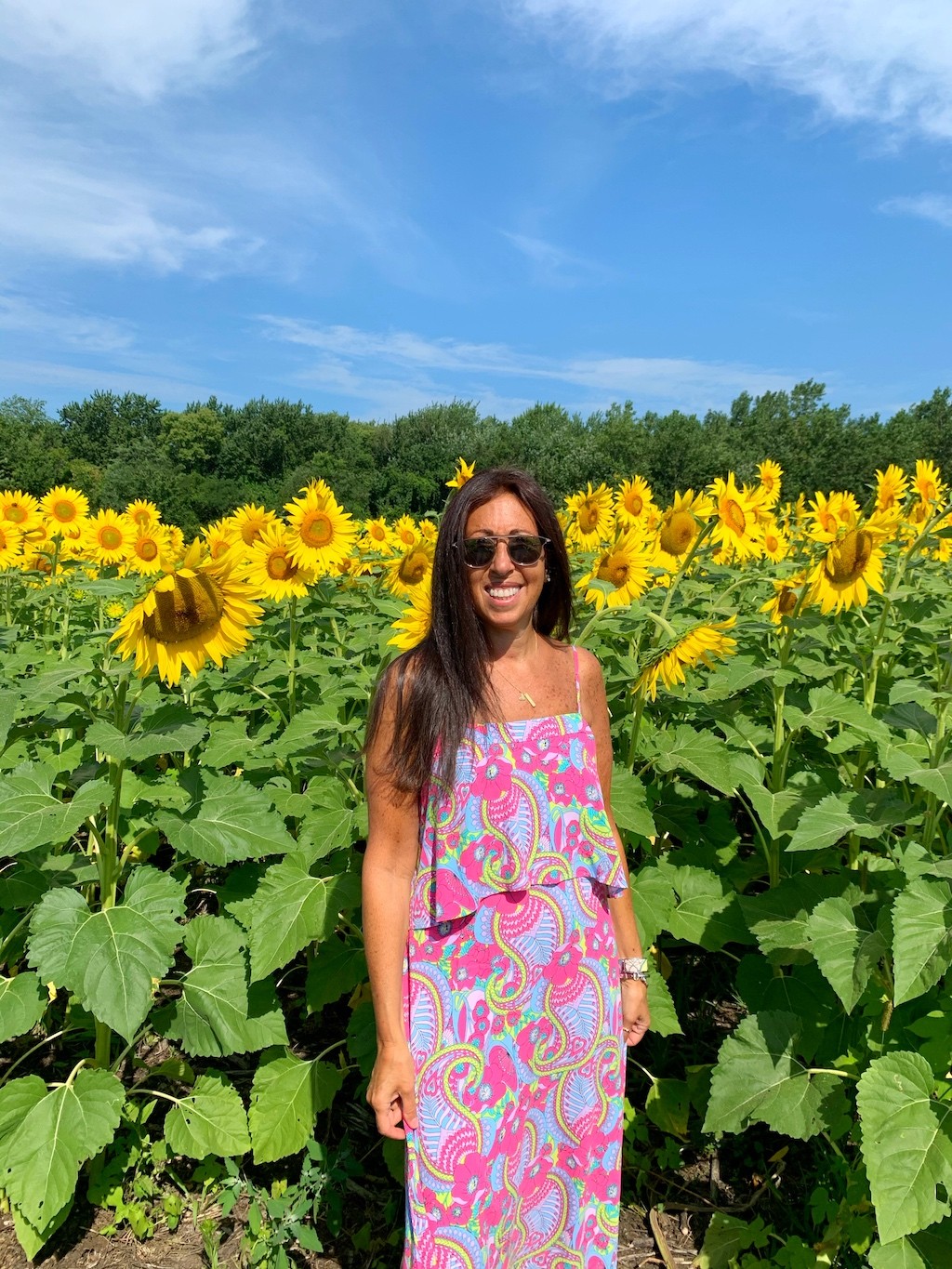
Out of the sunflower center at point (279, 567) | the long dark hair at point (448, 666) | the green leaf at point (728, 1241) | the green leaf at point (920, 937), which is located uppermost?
the sunflower center at point (279, 567)

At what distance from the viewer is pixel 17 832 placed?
2043mm

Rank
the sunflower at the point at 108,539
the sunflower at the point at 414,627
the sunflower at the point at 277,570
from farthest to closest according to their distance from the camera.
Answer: the sunflower at the point at 108,539, the sunflower at the point at 277,570, the sunflower at the point at 414,627

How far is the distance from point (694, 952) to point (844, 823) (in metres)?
1.33

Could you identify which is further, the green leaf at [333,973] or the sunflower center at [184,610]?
the green leaf at [333,973]

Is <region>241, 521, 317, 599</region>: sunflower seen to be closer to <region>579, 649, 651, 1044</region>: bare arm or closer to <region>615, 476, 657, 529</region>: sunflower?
<region>579, 649, 651, 1044</region>: bare arm

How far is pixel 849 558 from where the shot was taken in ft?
10.0

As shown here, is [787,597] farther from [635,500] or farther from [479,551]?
[635,500]

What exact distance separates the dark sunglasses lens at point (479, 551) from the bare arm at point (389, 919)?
0.32 metres

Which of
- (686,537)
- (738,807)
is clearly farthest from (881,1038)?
(686,537)

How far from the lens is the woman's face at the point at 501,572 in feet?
6.09

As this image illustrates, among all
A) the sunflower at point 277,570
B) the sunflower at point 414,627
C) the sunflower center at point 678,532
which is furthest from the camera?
the sunflower center at point 678,532

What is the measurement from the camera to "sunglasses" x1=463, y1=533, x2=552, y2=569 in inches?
72.6

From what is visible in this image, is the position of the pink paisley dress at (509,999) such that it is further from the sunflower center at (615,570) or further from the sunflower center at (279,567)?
the sunflower center at (279,567)

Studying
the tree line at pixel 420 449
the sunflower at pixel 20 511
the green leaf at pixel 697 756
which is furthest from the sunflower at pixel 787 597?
the tree line at pixel 420 449
